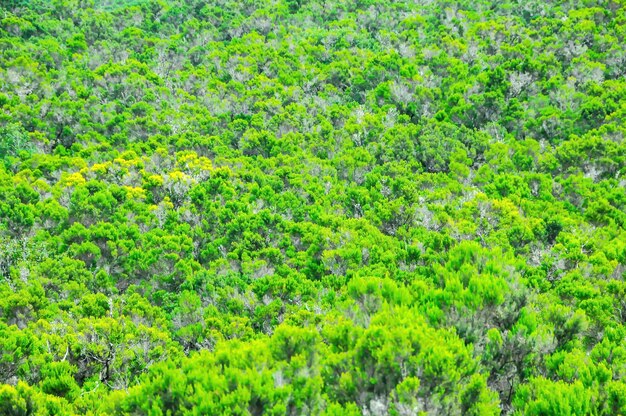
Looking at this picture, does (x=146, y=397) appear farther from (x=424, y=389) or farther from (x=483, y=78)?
(x=483, y=78)

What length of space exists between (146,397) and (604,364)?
40.7ft

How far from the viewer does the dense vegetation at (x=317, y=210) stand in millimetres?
14094

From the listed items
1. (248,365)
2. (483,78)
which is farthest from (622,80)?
(248,365)

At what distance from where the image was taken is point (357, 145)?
36.2 metres

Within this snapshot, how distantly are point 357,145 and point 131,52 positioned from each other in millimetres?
26910

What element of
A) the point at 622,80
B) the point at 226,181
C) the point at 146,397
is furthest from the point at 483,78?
the point at 146,397

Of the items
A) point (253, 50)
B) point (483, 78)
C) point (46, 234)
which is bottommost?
point (46, 234)

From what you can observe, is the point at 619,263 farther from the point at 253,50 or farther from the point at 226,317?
the point at 253,50

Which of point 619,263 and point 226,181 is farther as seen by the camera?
point 226,181

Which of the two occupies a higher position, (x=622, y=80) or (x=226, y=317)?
(x=622, y=80)

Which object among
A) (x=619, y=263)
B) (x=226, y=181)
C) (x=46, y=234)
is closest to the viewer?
(x=619, y=263)

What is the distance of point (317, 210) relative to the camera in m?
29.4

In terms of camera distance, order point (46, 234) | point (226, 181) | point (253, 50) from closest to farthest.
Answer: point (46, 234) → point (226, 181) → point (253, 50)

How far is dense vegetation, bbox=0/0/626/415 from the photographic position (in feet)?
46.2
